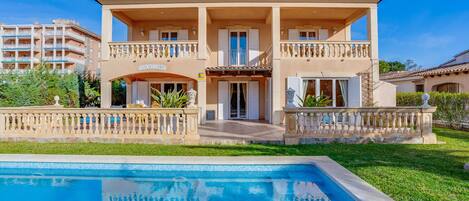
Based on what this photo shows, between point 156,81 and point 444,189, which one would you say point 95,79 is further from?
point 444,189

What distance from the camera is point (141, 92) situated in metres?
17.2

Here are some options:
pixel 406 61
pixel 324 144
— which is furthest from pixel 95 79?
pixel 406 61

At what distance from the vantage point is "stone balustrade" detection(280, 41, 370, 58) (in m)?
14.9

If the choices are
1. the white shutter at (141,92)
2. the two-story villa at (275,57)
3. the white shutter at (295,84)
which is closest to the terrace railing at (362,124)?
the two-story villa at (275,57)

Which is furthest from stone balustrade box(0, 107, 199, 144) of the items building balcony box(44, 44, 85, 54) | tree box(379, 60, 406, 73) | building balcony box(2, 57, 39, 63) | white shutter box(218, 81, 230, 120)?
building balcony box(2, 57, 39, 63)

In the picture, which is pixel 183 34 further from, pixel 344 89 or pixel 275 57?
pixel 344 89

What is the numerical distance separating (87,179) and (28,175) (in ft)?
4.81

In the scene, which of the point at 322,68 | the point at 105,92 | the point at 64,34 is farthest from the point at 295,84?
the point at 64,34

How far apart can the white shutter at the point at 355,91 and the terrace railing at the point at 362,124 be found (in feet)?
13.0

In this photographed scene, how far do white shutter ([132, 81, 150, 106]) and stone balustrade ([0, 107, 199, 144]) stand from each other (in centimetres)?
647

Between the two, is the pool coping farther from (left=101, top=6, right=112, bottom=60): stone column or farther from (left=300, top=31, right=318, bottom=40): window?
(left=300, top=31, right=318, bottom=40): window

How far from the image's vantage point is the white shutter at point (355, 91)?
46.7 feet

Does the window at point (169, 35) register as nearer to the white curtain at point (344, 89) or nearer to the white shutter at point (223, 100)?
the white shutter at point (223, 100)

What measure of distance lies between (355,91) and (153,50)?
9.53 metres
